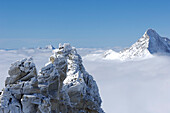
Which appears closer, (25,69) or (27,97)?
(27,97)

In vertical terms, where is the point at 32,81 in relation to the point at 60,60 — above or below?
below

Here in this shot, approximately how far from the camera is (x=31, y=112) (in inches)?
649

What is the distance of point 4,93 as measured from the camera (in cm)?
1622

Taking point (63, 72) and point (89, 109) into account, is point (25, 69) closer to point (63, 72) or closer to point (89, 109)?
point (63, 72)

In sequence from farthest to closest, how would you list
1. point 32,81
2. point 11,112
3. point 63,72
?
point 63,72 → point 32,81 → point 11,112

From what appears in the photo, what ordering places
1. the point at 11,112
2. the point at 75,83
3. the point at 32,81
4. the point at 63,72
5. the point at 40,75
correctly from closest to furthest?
the point at 11,112, the point at 32,81, the point at 40,75, the point at 63,72, the point at 75,83

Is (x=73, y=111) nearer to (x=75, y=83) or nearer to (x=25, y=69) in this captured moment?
(x=75, y=83)

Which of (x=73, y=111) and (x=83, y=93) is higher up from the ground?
(x=83, y=93)

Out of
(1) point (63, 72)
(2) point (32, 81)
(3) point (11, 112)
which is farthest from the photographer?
(1) point (63, 72)

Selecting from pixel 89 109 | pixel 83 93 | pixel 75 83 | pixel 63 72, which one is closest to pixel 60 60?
pixel 63 72

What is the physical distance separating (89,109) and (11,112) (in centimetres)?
1544

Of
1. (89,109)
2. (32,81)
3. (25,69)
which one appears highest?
(25,69)

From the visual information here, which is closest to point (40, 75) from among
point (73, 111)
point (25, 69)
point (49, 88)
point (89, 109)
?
point (49, 88)

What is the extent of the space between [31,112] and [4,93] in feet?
8.73
